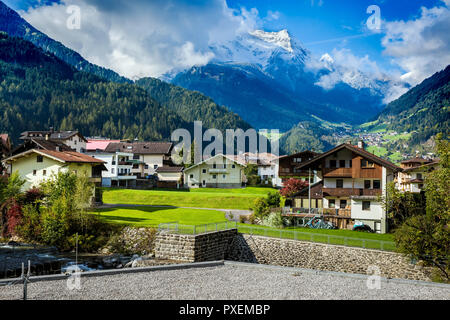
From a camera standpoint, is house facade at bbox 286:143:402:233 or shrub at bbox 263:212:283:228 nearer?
shrub at bbox 263:212:283:228

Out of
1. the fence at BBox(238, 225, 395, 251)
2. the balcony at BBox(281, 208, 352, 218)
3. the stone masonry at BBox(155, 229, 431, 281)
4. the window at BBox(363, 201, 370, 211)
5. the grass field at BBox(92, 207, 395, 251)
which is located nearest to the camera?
the stone masonry at BBox(155, 229, 431, 281)

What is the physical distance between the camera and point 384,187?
38.9 metres

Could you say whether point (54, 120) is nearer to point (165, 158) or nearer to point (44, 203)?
point (165, 158)

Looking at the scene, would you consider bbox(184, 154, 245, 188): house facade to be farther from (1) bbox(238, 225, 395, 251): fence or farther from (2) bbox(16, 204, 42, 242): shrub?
(1) bbox(238, 225, 395, 251): fence

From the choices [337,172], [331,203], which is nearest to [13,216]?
[331,203]

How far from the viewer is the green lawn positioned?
3706 centimetres

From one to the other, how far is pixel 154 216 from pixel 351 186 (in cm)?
2181

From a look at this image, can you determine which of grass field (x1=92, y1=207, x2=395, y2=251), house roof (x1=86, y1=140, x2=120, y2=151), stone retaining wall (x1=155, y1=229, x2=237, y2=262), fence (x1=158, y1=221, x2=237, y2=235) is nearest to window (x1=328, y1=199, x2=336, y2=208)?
grass field (x1=92, y1=207, x2=395, y2=251)

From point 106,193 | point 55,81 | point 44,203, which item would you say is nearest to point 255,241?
point 44,203

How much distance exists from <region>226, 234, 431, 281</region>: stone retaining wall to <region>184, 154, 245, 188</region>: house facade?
146 feet

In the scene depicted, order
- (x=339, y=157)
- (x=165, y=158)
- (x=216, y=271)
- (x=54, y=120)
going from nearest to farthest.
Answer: (x=216, y=271), (x=339, y=157), (x=165, y=158), (x=54, y=120)

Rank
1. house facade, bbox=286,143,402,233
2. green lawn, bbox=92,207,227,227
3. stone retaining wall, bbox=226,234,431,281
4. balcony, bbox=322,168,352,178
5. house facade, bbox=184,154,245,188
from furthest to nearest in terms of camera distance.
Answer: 1. house facade, bbox=184,154,245,188
2. balcony, bbox=322,168,352,178
3. house facade, bbox=286,143,402,233
4. green lawn, bbox=92,207,227,227
5. stone retaining wall, bbox=226,234,431,281

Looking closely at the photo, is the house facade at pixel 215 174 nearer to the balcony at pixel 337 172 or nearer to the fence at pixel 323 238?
the balcony at pixel 337 172

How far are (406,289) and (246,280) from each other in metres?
8.08
